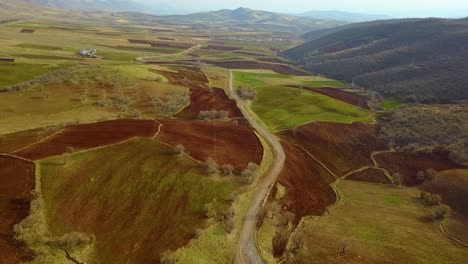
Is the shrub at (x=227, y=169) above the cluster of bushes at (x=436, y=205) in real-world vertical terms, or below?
above

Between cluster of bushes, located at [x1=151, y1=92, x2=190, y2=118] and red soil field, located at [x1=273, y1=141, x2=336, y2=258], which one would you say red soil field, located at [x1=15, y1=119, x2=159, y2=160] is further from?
red soil field, located at [x1=273, y1=141, x2=336, y2=258]

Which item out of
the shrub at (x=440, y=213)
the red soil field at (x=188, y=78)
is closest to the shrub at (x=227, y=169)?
the shrub at (x=440, y=213)

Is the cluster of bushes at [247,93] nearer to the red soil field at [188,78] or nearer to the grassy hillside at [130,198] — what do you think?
the red soil field at [188,78]

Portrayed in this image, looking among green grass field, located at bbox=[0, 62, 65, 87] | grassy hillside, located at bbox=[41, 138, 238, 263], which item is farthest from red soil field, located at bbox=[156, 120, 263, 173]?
green grass field, located at bbox=[0, 62, 65, 87]

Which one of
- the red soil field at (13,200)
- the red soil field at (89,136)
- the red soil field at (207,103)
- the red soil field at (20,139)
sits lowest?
the red soil field at (207,103)

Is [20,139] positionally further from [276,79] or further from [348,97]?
[276,79]

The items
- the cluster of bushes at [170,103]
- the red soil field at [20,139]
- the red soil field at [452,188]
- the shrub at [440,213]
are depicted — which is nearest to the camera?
the red soil field at [20,139]

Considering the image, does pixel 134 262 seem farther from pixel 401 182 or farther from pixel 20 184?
pixel 401 182

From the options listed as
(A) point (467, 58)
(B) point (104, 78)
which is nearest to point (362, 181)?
(B) point (104, 78)
